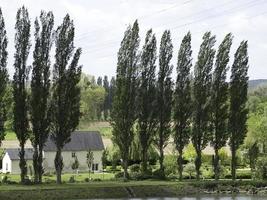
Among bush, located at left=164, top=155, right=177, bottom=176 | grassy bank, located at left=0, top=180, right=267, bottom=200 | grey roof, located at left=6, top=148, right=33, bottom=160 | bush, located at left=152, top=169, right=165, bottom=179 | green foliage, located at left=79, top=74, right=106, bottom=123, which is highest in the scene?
green foliage, located at left=79, top=74, right=106, bottom=123

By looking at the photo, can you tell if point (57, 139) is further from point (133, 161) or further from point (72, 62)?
point (133, 161)

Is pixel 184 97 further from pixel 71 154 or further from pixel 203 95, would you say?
pixel 71 154

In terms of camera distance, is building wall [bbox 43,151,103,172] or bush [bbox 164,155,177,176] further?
building wall [bbox 43,151,103,172]

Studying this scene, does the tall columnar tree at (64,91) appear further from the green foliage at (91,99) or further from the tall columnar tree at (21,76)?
the green foliage at (91,99)

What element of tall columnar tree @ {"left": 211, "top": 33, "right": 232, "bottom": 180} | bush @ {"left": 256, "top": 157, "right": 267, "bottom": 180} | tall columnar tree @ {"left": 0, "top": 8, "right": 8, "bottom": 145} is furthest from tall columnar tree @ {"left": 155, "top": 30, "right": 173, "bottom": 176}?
tall columnar tree @ {"left": 0, "top": 8, "right": 8, "bottom": 145}

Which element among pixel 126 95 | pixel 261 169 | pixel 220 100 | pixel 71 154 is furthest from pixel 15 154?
pixel 261 169

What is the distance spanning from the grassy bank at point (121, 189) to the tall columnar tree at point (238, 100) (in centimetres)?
623

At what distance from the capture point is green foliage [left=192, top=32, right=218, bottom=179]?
63000 millimetres

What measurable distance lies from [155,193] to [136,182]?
512cm

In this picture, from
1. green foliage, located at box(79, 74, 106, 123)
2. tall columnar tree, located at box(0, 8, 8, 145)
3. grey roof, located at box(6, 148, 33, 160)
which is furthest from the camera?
green foliage, located at box(79, 74, 106, 123)

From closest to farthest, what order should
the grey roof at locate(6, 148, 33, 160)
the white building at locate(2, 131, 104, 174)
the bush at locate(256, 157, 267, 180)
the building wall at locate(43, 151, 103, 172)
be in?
the bush at locate(256, 157, 267, 180) < the grey roof at locate(6, 148, 33, 160) < the white building at locate(2, 131, 104, 174) < the building wall at locate(43, 151, 103, 172)

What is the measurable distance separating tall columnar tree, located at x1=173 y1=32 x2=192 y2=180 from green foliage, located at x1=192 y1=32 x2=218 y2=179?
739mm

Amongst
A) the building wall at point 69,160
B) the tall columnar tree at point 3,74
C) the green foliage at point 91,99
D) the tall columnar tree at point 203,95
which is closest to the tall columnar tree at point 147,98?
the tall columnar tree at point 203,95

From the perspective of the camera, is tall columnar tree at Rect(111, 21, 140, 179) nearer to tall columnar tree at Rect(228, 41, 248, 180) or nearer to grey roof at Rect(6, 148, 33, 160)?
tall columnar tree at Rect(228, 41, 248, 180)
